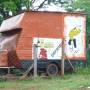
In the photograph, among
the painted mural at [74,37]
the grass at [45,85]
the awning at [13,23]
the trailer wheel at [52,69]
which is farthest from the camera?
the painted mural at [74,37]

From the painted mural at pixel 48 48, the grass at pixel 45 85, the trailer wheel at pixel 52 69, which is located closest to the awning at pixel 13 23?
the painted mural at pixel 48 48

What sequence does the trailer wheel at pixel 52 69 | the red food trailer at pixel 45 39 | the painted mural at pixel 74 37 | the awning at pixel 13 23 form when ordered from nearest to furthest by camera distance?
1. the red food trailer at pixel 45 39
2. the awning at pixel 13 23
3. the trailer wheel at pixel 52 69
4. the painted mural at pixel 74 37

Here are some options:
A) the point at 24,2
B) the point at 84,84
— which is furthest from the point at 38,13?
the point at 24,2

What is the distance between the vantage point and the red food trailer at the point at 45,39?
798 inches

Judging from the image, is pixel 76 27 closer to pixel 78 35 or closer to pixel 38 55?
pixel 78 35

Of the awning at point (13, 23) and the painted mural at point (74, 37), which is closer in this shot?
the awning at point (13, 23)

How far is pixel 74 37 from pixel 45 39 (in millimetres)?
1580

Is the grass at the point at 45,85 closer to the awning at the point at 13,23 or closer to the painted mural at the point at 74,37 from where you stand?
the painted mural at the point at 74,37

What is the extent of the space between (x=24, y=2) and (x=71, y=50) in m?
15.7

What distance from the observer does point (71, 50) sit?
69.6ft

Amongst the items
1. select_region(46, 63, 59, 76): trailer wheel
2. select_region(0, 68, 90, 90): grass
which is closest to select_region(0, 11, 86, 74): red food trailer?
select_region(46, 63, 59, 76): trailer wheel

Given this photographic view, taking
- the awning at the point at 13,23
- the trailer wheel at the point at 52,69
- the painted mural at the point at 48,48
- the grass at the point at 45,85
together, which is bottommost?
the grass at the point at 45,85

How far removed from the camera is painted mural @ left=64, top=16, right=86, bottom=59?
21.2 metres

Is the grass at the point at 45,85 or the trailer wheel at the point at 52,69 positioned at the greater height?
the trailer wheel at the point at 52,69
